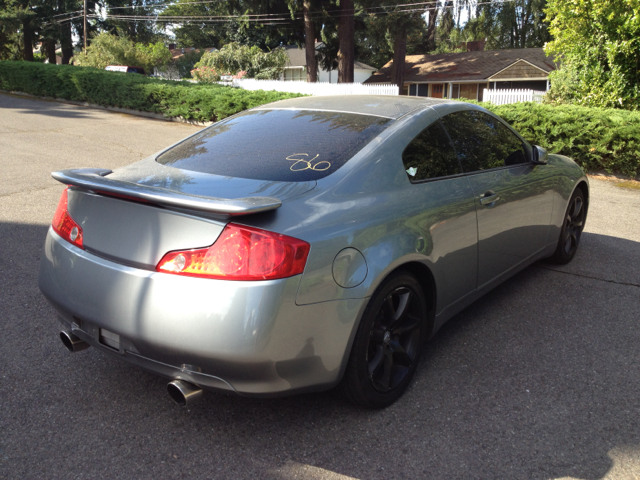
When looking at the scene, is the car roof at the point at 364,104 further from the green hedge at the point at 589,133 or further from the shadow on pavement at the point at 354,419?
the green hedge at the point at 589,133

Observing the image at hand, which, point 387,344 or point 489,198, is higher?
point 489,198

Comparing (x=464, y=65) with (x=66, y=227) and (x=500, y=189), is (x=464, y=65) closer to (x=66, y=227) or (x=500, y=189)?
(x=500, y=189)

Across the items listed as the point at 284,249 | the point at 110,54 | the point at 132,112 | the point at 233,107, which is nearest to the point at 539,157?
the point at 284,249

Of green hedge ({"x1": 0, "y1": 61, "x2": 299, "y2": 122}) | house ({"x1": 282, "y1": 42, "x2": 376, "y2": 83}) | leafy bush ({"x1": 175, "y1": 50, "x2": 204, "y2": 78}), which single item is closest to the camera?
green hedge ({"x1": 0, "y1": 61, "x2": 299, "y2": 122})

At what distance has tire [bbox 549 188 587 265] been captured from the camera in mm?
5230

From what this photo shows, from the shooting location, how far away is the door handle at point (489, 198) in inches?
142

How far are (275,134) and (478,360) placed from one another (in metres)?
1.92

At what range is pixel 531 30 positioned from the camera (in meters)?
56.2

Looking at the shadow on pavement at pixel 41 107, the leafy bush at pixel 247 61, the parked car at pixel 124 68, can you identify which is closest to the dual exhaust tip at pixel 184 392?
the shadow on pavement at pixel 41 107

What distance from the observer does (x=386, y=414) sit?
2.94 m

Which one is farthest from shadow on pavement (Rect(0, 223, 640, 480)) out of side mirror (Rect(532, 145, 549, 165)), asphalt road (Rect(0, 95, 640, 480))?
side mirror (Rect(532, 145, 549, 165))

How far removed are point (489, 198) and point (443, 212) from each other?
2.02 feet

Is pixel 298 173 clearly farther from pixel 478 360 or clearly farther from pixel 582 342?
pixel 582 342

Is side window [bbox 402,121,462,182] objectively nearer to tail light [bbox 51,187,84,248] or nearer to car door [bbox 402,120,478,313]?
car door [bbox 402,120,478,313]
